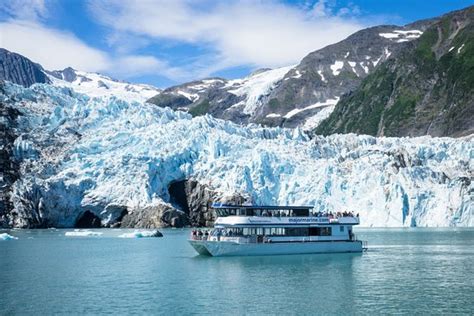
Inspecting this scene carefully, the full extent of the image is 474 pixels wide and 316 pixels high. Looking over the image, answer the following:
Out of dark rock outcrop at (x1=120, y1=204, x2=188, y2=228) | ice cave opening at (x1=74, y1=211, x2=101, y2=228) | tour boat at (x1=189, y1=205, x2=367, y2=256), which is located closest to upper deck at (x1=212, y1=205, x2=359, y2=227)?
tour boat at (x1=189, y1=205, x2=367, y2=256)

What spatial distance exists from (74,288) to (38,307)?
4853 millimetres

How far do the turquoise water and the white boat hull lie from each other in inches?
33.5

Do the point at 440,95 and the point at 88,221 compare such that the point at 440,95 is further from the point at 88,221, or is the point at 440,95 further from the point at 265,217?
the point at 265,217

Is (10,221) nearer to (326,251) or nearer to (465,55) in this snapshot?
(326,251)

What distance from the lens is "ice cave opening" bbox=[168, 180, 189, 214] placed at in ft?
296

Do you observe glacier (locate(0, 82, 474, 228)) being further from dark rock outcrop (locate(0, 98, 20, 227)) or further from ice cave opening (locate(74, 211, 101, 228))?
ice cave opening (locate(74, 211, 101, 228))

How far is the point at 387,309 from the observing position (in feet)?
80.1

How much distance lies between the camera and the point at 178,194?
298 feet

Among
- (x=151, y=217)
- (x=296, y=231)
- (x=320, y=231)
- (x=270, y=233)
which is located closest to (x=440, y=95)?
(x=151, y=217)

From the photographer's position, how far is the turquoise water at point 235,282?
82.5 feet

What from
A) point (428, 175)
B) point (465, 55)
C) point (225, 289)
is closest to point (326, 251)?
point (225, 289)

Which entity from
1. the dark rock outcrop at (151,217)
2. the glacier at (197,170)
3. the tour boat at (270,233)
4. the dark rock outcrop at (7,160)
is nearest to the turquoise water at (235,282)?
the tour boat at (270,233)

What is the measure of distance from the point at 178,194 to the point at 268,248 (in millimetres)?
47543

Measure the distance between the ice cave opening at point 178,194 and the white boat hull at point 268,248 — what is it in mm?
45218
